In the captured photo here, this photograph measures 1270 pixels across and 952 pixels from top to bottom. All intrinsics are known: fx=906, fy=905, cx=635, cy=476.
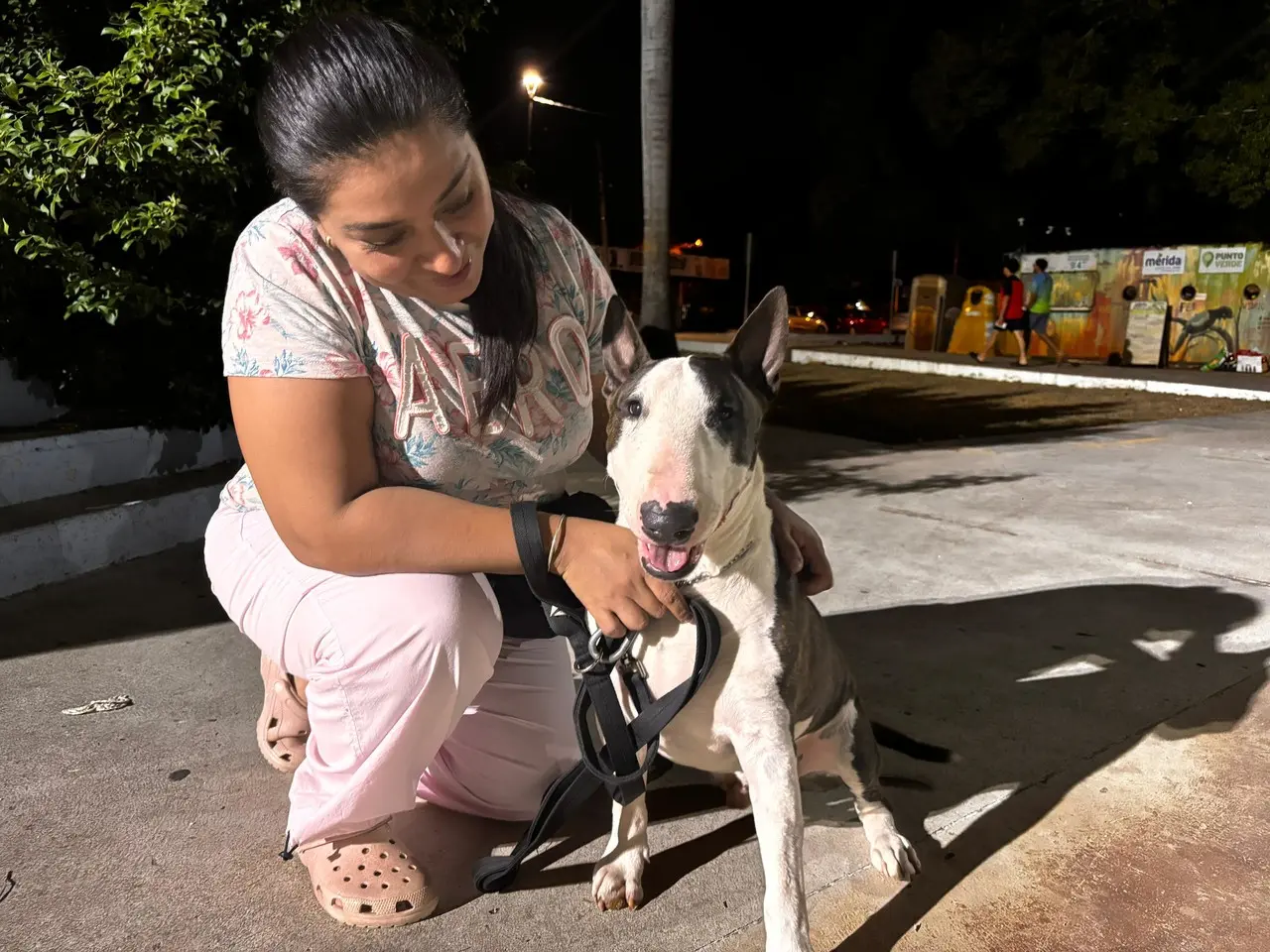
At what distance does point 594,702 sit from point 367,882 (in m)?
0.58

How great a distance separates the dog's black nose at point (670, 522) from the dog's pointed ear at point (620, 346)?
0.43m

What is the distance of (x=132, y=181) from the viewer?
4.32 meters

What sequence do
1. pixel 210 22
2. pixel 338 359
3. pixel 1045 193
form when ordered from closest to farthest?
pixel 338 359, pixel 210 22, pixel 1045 193

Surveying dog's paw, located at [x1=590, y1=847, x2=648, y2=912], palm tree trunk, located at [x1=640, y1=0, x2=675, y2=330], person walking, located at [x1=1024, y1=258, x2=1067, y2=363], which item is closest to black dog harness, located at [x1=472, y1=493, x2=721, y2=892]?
dog's paw, located at [x1=590, y1=847, x2=648, y2=912]

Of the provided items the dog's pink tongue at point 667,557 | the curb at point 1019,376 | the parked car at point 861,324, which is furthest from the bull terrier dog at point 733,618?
the parked car at point 861,324

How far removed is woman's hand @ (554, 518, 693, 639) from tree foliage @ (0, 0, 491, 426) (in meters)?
3.37

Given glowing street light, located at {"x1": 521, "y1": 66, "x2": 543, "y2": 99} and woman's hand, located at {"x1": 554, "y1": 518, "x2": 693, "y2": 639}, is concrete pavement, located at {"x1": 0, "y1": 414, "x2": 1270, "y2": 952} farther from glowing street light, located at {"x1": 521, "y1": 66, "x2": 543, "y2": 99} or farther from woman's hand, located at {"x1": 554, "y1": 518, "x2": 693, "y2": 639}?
glowing street light, located at {"x1": 521, "y1": 66, "x2": 543, "y2": 99}

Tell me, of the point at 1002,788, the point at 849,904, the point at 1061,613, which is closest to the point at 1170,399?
the point at 1061,613

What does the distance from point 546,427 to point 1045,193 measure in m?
24.3

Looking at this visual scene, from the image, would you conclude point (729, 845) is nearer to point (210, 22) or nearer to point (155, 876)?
point (155, 876)

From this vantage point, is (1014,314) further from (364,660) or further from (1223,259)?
(364,660)

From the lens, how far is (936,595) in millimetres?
3711

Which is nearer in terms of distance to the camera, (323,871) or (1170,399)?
(323,871)

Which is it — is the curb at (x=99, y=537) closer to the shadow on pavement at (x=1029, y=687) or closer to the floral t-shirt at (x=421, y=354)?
the floral t-shirt at (x=421, y=354)
